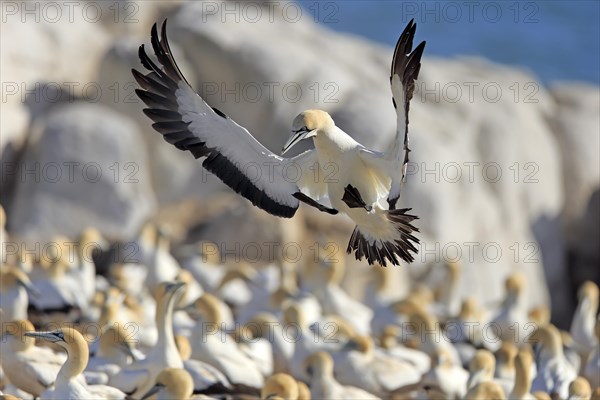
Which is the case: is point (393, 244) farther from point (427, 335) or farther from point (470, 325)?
point (470, 325)

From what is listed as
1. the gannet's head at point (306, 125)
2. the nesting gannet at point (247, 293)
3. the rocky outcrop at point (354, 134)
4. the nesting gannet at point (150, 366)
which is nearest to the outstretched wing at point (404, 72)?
the gannet's head at point (306, 125)

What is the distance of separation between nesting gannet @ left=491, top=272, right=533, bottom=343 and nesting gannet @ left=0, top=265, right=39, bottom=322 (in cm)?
407

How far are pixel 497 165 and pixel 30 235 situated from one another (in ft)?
16.6

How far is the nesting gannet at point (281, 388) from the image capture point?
7242mm

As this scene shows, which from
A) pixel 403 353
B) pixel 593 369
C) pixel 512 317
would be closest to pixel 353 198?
pixel 403 353

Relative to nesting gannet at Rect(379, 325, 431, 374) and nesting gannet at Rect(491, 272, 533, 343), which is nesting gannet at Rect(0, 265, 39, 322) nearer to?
nesting gannet at Rect(379, 325, 431, 374)

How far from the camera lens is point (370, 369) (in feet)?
29.2

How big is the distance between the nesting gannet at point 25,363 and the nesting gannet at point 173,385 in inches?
31.1

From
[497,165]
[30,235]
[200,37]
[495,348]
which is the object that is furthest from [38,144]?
[495,348]

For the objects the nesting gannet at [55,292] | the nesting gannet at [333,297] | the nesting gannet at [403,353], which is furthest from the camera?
the nesting gannet at [333,297]

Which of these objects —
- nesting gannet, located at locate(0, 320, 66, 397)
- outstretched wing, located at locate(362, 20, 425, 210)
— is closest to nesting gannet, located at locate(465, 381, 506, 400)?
nesting gannet, located at locate(0, 320, 66, 397)

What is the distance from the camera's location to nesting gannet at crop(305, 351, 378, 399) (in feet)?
26.5

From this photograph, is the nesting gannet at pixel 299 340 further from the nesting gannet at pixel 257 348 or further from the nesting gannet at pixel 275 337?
the nesting gannet at pixel 257 348

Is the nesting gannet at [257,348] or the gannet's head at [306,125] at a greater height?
the gannet's head at [306,125]
